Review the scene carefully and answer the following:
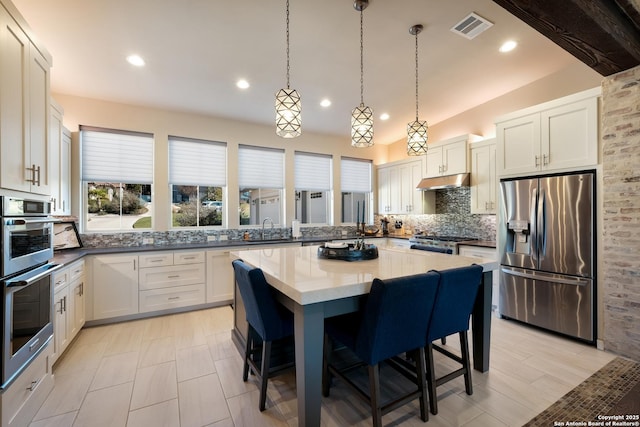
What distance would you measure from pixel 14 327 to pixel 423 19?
3852 millimetres

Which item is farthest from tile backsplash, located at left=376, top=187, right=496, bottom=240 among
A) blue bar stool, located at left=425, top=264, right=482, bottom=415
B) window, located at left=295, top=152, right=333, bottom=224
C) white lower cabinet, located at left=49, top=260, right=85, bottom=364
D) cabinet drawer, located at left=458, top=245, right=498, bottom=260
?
white lower cabinet, located at left=49, top=260, right=85, bottom=364

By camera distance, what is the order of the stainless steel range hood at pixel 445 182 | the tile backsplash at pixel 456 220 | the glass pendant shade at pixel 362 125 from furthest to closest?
the tile backsplash at pixel 456 220 → the stainless steel range hood at pixel 445 182 → the glass pendant shade at pixel 362 125

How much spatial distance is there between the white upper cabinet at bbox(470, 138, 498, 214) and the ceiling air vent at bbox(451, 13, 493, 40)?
165 cm

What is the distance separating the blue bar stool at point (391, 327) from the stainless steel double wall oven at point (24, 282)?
1.95m

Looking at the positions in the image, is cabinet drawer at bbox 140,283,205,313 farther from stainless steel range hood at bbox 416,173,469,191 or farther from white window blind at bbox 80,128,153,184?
stainless steel range hood at bbox 416,173,469,191

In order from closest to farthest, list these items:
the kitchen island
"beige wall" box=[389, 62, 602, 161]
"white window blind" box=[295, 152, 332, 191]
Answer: the kitchen island < "beige wall" box=[389, 62, 602, 161] < "white window blind" box=[295, 152, 332, 191]

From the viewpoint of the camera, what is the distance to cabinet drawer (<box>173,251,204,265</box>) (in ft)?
12.3

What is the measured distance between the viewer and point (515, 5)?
1727 millimetres

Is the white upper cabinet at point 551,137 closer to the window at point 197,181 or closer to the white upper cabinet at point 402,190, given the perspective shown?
the white upper cabinet at point 402,190

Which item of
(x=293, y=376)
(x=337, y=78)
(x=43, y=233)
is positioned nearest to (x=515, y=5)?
(x=337, y=78)

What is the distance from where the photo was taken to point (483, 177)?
4.05 m

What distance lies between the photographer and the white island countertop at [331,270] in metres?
1.47

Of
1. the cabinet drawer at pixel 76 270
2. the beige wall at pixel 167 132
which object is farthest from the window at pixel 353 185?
the cabinet drawer at pixel 76 270

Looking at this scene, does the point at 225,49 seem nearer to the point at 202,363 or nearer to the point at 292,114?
the point at 292,114
